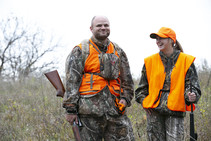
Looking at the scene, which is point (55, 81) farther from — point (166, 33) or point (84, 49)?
point (166, 33)

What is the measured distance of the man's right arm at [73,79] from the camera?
311 centimetres

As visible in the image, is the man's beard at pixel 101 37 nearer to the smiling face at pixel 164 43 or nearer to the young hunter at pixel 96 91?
the young hunter at pixel 96 91

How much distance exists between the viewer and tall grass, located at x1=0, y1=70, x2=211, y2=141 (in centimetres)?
480

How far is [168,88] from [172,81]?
0.42 ft

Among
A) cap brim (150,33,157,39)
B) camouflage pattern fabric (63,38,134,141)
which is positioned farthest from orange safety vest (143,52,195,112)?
camouflage pattern fabric (63,38,134,141)

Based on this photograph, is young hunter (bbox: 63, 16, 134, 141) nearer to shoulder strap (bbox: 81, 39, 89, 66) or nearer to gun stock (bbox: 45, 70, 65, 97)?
shoulder strap (bbox: 81, 39, 89, 66)

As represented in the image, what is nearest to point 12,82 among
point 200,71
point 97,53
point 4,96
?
point 4,96

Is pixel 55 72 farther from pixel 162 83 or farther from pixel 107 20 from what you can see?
pixel 162 83

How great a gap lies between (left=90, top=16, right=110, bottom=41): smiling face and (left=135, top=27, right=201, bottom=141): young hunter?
2.54 feet

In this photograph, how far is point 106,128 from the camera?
3287 mm

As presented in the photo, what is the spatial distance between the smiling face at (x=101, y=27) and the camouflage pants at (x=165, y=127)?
142 centimetres

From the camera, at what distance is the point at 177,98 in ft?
10.7

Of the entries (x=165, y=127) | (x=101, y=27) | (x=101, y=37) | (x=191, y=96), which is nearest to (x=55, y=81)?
(x=101, y=37)

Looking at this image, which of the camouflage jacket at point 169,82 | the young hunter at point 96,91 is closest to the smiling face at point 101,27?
the young hunter at point 96,91
